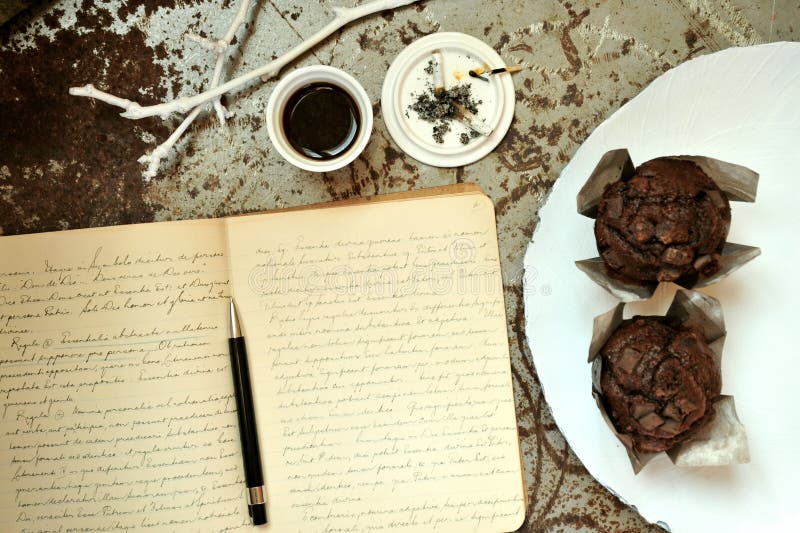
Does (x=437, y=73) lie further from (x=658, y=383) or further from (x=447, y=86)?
(x=658, y=383)

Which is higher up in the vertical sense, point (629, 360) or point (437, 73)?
point (437, 73)

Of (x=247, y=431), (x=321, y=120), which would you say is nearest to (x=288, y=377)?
(x=247, y=431)

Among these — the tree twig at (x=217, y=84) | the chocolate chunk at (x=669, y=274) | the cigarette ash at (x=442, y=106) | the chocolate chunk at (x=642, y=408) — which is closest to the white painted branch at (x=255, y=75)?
the tree twig at (x=217, y=84)

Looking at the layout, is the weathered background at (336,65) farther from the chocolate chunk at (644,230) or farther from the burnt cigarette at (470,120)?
the chocolate chunk at (644,230)

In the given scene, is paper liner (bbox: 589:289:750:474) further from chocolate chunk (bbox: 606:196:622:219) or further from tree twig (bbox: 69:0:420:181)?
tree twig (bbox: 69:0:420:181)

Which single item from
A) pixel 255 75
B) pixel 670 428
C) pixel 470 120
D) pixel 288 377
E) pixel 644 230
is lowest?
pixel 670 428

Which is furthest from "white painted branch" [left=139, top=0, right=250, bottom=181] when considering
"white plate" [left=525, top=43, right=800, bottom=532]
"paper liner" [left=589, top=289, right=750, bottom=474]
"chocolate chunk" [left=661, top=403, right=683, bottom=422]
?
"chocolate chunk" [left=661, top=403, right=683, bottom=422]

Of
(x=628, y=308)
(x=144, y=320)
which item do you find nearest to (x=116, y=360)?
(x=144, y=320)
